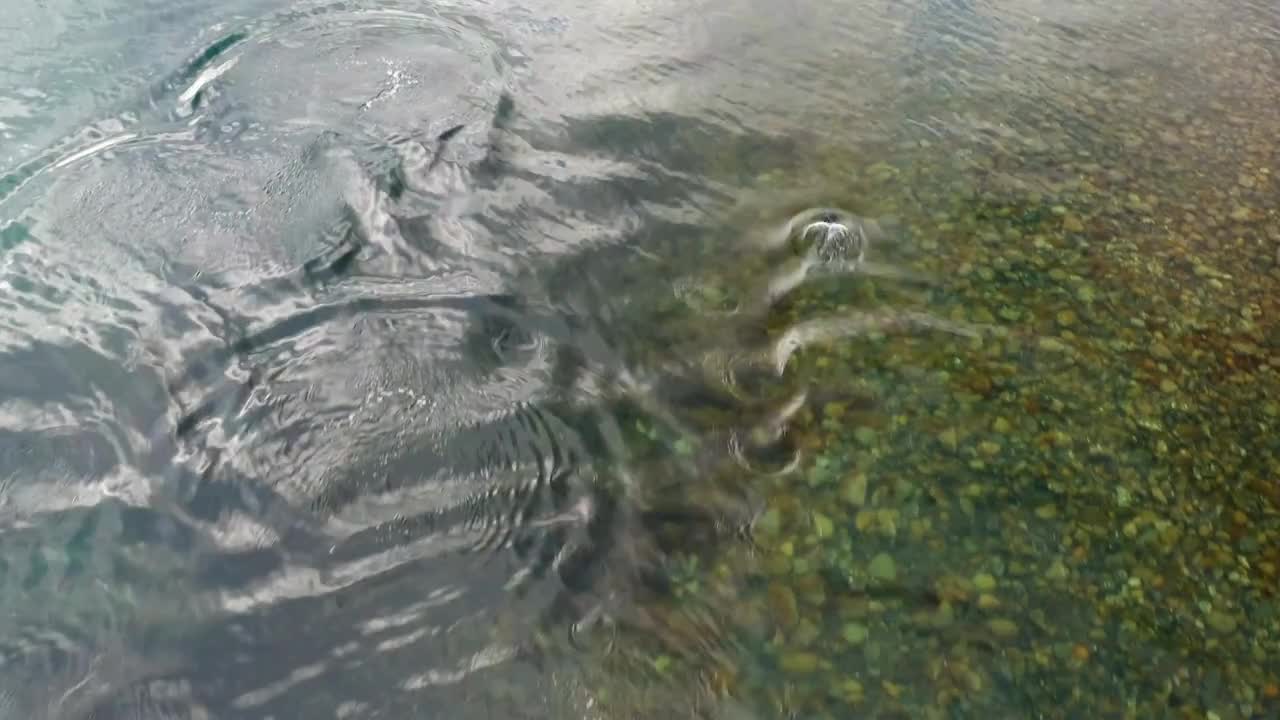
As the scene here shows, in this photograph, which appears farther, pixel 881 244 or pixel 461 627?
pixel 881 244

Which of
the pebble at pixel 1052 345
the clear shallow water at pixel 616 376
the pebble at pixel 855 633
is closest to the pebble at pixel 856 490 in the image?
the clear shallow water at pixel 616 376

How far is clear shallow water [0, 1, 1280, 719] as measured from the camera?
4.40 metres

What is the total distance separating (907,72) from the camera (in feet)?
27.1

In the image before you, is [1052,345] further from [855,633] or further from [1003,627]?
[855,633]

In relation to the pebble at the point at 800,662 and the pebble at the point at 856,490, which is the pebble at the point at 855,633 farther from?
the pebble at the point at 856,490

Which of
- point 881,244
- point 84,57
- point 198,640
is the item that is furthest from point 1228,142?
point 84,57

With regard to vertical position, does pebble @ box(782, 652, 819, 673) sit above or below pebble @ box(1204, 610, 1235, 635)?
below

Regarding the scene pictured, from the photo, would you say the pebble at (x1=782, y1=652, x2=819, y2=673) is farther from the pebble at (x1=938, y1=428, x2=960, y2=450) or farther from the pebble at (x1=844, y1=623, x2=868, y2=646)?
the pebble at (x1=938, y1=428, x2=960, y2=450)

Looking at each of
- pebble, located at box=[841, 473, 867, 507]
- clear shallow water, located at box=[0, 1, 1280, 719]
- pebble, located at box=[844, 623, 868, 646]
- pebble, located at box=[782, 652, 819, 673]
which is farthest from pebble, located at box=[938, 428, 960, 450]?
pebble, located at box=[782, 652, 819, 673]

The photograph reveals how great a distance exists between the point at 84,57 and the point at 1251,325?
365 inches

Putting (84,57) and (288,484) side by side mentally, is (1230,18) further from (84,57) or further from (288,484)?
(84,57)

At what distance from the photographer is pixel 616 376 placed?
225 inches

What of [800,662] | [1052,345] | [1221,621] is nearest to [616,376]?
[800,662]

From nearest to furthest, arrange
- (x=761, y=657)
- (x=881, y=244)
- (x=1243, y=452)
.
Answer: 1. (x=761, y=657)
2. (x=1243, y=452)
3. (x=881, y=244)
